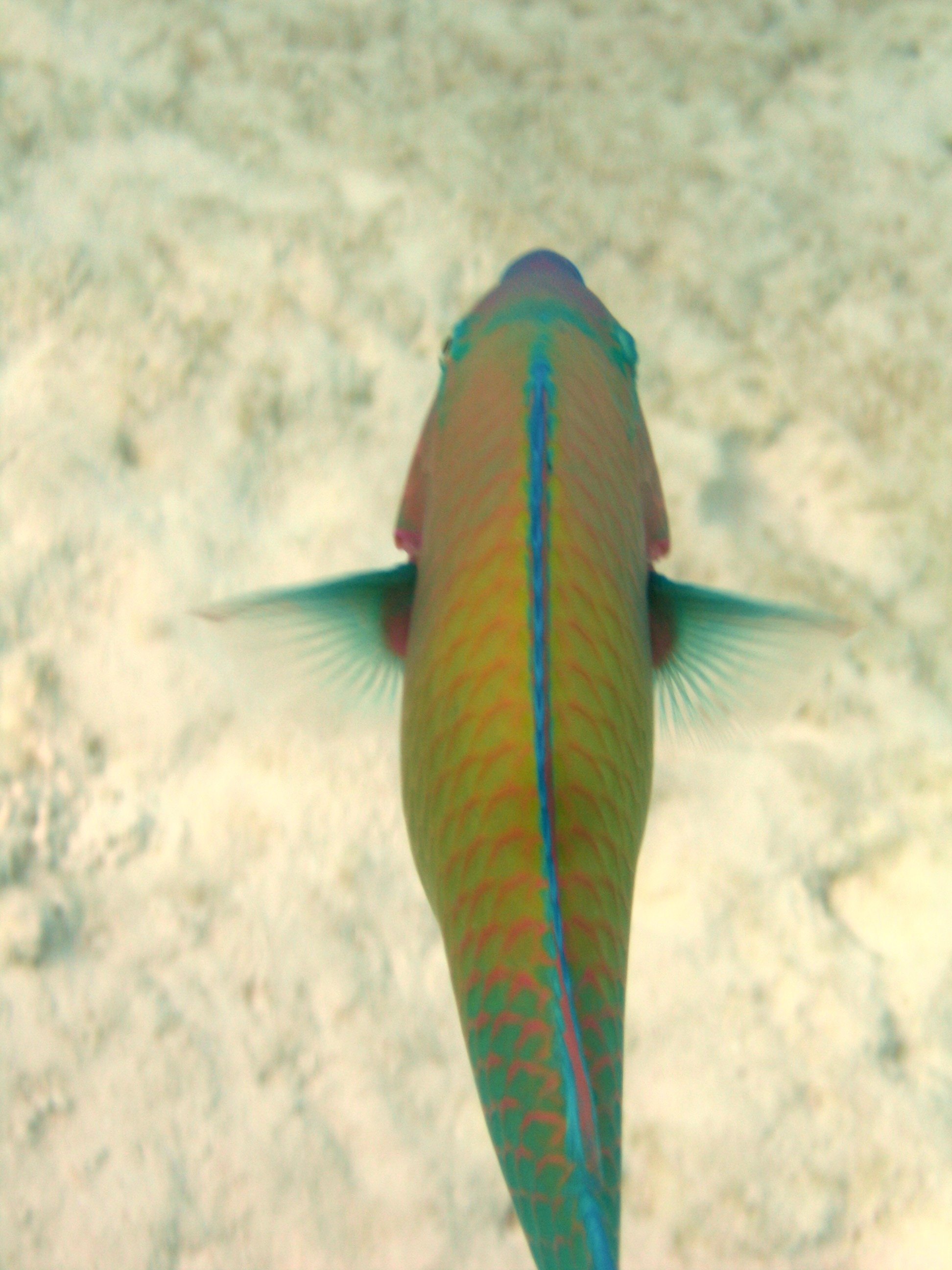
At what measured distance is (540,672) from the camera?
1.08 metres

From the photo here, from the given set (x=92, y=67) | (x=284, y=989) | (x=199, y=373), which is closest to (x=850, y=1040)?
(x=284, y=989)

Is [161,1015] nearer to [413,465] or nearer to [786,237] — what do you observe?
[413,465]

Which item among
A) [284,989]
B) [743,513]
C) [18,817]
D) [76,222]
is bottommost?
[284,989]

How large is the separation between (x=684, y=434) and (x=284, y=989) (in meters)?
1.91

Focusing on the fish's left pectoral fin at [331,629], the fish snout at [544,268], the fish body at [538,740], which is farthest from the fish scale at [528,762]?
the fish snout at [544,268]

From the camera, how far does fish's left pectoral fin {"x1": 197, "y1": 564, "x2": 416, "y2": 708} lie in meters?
1.44

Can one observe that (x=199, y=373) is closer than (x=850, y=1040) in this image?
No

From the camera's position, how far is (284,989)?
201cm

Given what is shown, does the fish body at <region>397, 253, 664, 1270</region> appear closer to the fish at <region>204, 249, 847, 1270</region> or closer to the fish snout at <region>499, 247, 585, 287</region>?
the fish at <region>204, 249, 847, 1270</region>

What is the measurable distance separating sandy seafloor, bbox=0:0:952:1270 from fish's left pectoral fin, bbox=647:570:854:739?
0.37 m

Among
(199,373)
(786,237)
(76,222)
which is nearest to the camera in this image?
(199,373)

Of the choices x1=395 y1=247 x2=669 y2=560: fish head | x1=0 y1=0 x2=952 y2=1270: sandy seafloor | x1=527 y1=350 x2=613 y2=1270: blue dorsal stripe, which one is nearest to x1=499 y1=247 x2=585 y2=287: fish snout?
x1=395 y1=247 x2=669 y2=560: fish head

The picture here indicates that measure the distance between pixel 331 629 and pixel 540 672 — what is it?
0.57 m

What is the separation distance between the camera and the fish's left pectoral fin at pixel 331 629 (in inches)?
56.7
